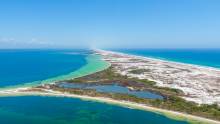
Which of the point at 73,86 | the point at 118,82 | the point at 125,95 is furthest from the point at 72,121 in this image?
the point at 118,82

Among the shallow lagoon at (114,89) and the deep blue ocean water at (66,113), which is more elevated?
the shallow lagoon at (114,89)

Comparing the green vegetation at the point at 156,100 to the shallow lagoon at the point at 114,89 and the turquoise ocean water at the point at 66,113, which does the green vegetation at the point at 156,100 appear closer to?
the shallow lagoon at the point at 114,89

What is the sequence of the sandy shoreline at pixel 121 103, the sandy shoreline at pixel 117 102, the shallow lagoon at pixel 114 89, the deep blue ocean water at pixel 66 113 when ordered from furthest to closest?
the shallow lagoon at pixel 114 89, the sandy shoreline at pixel 117 102, the sandy shoreline at pixel 121 103, the deep blue ocean water at pixel 66 113

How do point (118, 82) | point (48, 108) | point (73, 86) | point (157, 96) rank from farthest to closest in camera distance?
point (118, 82), point (73, 86), point (157, 96), point (48, 108)

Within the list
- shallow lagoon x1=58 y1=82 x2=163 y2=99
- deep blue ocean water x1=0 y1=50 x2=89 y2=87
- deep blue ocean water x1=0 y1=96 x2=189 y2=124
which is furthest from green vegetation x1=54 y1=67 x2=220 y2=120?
deep blue ocean water x1=0 y1=50 x2=89 y2=87

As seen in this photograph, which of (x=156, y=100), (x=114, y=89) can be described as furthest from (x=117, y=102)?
(x=114, y=89)

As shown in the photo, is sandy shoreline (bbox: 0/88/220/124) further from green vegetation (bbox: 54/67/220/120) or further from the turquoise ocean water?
the turquoise ocean water

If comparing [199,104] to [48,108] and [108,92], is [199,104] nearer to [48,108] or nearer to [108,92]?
[108,92]

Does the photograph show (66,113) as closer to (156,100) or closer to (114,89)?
(156,100)

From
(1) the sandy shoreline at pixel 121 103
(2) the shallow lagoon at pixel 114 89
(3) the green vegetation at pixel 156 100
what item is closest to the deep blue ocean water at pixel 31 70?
(1) the sandy shoreline at pixel 121 103
